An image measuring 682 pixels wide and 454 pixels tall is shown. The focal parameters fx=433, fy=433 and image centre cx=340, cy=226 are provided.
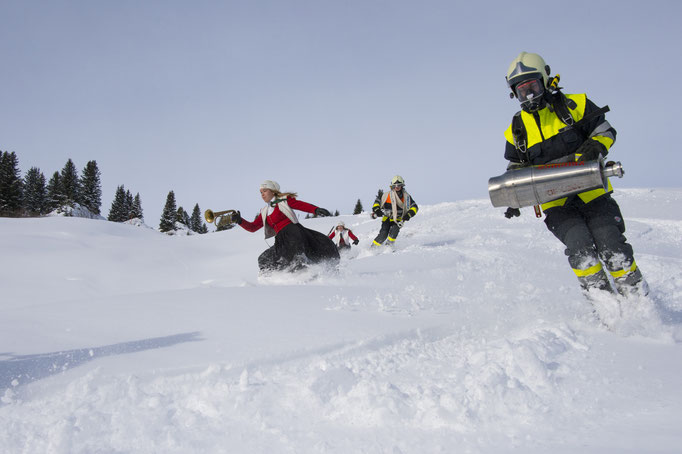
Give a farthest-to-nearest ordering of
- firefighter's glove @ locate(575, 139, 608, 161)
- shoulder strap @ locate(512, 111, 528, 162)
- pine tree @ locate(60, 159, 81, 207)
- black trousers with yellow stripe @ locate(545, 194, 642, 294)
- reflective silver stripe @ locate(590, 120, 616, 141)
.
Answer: pine tree @ locate(60, 159, 81, 207), shoulder strap @ locate(512, 111, 528, 162), reflective silver stripe @ locate(590, 120, 616, 141), firefighter's glove @ locate(575, 139, 608, 161), black trousers with yellow stripe @ locate(545, 194, 642, 294)

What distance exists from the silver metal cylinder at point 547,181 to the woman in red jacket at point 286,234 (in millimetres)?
3498

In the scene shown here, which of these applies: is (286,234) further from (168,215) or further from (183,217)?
(183,217)

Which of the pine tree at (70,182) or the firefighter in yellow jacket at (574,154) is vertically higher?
the pine tree at (70,182)

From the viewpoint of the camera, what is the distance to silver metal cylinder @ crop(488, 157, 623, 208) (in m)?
3.07

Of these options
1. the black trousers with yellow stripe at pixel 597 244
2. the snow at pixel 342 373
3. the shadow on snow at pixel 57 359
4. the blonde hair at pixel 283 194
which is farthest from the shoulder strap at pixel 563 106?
the blonde hair at pixel 283 194

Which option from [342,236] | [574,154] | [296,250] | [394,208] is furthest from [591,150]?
[342,236]

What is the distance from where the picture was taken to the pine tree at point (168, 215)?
6266 centimetres

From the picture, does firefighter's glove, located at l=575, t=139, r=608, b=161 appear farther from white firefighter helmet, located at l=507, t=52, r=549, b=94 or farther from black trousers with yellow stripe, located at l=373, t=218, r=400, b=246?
black trousers with yellow stripe, located at l=373, t=218, r=400, b=246

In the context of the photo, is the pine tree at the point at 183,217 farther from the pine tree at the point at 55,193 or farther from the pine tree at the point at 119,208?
the pine tree at the point at 55,193

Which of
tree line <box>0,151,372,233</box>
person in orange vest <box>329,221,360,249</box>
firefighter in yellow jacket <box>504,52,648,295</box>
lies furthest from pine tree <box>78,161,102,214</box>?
firefighter in yellow jacket <box>504,52,648,295</box>

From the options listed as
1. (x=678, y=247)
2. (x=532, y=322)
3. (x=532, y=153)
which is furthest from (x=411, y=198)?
(x=532, y=322)

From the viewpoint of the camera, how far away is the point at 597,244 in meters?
3.22

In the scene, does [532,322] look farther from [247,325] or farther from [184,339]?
[184,339]

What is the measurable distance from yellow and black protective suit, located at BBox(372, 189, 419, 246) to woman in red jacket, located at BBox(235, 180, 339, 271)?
3.23 meters
